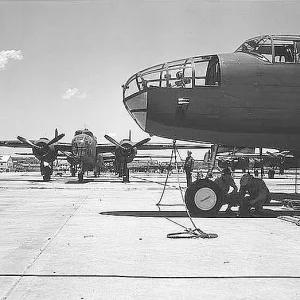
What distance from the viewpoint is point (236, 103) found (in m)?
9.75

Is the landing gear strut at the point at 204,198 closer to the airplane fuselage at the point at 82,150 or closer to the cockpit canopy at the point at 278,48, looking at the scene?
the cockpit canopy at the point at 278,48

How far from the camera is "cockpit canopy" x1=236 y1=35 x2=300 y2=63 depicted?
1009 cm

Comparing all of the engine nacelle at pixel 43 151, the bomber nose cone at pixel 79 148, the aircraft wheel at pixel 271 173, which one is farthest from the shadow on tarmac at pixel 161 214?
the aircraft wheel at pixel 271 173

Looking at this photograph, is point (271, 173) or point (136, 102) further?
point (271, 173)

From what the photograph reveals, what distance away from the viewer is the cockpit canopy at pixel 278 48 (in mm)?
10094

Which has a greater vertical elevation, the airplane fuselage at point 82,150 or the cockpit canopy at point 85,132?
the cockpit canopy at point 85,132

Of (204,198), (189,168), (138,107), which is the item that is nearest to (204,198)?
(204,198)

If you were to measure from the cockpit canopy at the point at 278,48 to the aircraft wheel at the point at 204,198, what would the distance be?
10.7ft

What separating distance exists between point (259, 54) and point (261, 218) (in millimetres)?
3878

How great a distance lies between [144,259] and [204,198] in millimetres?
4502

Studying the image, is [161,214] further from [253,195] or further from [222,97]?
[222,97]

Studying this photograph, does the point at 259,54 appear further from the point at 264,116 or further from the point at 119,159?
the point at 119,159

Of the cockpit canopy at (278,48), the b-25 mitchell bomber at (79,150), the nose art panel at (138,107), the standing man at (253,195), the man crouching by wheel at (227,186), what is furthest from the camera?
the b-25 mitchell bomber at (79,150)

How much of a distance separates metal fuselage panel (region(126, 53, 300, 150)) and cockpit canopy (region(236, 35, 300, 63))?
11.7 inches
